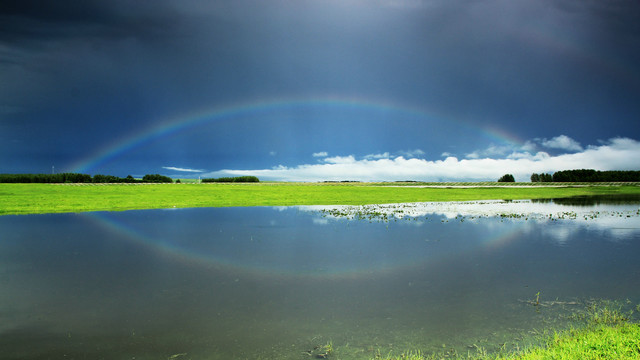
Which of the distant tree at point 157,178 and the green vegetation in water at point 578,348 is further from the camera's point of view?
the distant tree at point 157,178

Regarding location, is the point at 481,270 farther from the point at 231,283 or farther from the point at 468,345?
the point at 231,283

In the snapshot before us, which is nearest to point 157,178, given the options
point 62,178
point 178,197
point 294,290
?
point 62,178

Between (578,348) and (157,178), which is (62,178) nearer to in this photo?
(157,178)

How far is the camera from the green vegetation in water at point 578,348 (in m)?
6.89

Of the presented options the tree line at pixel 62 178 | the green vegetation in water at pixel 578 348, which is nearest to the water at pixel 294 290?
the green vegetation in water at pixel 578 348

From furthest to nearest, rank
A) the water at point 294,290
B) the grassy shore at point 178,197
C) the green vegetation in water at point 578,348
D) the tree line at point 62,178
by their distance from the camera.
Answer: the tree line at point 62,178 < the grassy shore at point 178,197 < the water at point 294,290 < the green vegetation in water at point 578,348

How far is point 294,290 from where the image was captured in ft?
38.3

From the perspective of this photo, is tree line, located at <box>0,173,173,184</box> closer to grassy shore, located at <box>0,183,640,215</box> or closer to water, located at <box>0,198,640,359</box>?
grassy shore, located at <box>0,183,640,215</box>

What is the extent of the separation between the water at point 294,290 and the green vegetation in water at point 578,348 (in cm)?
30

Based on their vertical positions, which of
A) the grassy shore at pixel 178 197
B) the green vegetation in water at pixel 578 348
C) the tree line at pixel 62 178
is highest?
the tree line at pixel 62 178

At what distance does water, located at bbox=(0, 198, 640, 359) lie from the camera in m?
7.98

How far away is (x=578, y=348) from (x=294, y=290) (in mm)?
7289

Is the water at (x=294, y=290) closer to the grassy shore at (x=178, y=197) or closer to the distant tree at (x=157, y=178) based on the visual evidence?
the grassy shore at (x=178, y=197)

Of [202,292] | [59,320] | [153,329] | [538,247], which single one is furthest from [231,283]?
[538,247]
